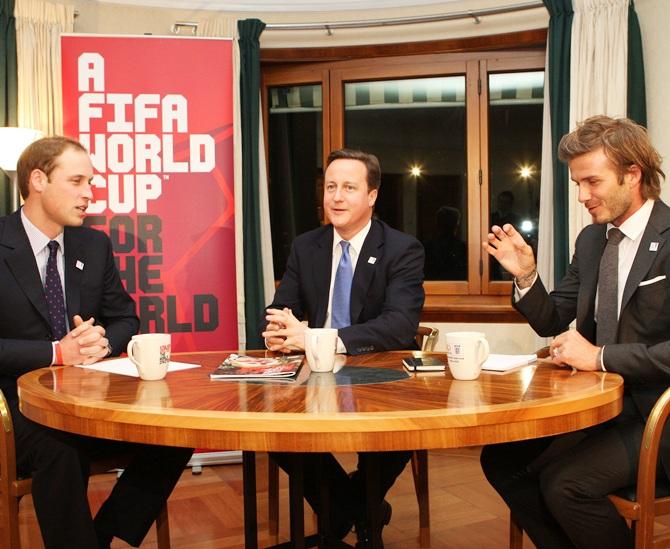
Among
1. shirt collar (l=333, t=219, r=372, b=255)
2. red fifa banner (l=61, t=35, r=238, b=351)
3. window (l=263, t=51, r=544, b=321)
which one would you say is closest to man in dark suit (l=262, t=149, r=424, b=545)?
shirt collar (l=333, t=219, r=372, b=255)

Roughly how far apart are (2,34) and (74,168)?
5.86 feet

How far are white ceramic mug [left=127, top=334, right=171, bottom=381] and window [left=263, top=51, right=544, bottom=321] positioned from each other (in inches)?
105

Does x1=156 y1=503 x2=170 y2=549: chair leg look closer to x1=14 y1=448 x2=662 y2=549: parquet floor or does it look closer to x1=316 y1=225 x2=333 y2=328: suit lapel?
x1=14 y1=448 x2=662 y2=549: parquet floor

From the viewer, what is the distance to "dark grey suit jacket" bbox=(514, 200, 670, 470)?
5.55ft

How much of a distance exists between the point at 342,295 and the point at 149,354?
998 mm

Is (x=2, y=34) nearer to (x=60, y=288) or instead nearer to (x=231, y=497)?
(x=60, y=288)

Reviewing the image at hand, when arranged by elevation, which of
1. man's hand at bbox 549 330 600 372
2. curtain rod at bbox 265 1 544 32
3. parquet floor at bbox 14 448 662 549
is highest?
curtain rod at bbox 265 1 544 32

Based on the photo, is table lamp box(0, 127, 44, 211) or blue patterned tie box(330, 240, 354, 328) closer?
blue patterned tie box(330, 240, 354, 328)

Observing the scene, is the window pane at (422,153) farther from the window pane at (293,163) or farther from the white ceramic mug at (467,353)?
the white ceramic mug at (467,353)

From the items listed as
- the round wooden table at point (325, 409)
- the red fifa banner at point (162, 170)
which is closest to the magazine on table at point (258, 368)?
the round wooden table at point (325, 409)

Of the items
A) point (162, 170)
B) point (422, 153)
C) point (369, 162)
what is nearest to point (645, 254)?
point (369, 162)

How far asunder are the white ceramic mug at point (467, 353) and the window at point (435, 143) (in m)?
2.52

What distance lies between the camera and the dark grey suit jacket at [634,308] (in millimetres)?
1692

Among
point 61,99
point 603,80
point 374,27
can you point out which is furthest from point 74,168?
point 603,80
